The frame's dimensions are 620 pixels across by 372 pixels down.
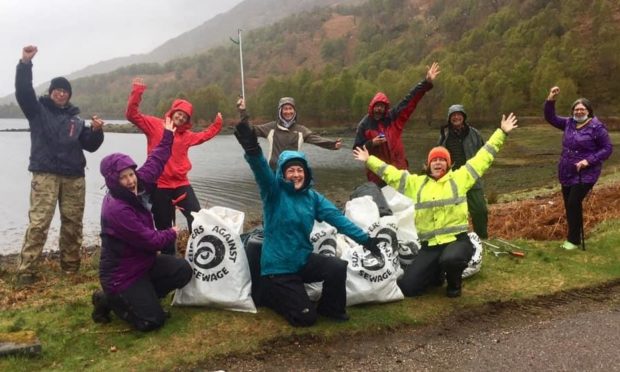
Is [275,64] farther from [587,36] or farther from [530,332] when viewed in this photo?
[530,332]

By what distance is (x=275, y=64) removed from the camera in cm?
19662

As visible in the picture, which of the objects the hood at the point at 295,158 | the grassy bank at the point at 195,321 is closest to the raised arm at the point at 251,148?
the hood at the point at 295,158

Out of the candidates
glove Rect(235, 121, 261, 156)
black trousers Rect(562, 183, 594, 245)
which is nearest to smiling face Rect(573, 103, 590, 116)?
black trousers Rect(562, 183, 594, 245)

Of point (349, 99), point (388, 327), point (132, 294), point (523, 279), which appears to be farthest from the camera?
point (349, 99)

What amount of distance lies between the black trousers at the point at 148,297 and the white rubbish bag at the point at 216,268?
0.82 feet

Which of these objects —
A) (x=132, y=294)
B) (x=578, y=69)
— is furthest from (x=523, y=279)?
(x=578, y=69)

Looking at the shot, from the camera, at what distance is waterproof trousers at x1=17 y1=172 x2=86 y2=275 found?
6.86m

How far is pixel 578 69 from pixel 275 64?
133m

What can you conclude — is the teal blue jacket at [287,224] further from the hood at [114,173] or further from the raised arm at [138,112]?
the raised arm at [138,112]

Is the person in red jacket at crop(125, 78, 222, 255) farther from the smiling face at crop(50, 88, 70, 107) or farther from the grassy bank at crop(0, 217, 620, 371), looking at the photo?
the grassy bank at crop(0, 217, 620, 371)

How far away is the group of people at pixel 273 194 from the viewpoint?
16.6ft

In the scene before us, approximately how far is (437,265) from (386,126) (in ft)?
7.57

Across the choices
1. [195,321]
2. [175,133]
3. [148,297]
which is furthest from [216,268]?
[175,133]

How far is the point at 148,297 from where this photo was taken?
202 inches
